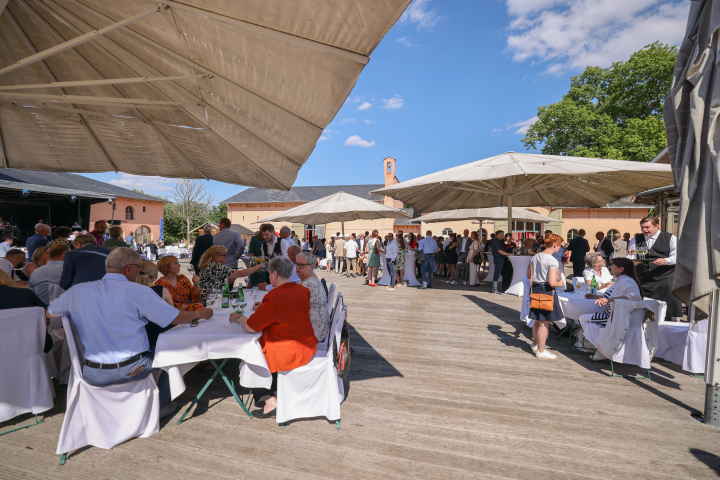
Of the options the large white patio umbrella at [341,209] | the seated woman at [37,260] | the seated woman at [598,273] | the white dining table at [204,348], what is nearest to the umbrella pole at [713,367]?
the seated woman at [598,273]

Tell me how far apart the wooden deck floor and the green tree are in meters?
21.9

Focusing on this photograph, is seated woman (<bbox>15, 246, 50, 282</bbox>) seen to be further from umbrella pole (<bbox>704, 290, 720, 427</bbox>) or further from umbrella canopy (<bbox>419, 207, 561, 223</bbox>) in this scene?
umbrella canopy (<bbox>419, 207, 561, 223</bbox>)

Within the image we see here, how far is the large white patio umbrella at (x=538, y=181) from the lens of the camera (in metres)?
6.45

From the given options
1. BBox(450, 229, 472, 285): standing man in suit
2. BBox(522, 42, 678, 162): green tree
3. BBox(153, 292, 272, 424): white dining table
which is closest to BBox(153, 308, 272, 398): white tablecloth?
BBox(153, 292, 272, 424): white dining table

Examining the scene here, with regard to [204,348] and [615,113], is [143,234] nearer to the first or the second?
[204,348]

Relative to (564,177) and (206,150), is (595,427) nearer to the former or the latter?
(206,150)

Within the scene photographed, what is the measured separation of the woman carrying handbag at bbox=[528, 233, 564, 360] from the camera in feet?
13.8

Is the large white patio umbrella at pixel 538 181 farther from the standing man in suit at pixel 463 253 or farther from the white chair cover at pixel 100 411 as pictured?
the white chair cover at pixel 100 411

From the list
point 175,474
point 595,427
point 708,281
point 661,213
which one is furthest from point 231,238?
point 661,213

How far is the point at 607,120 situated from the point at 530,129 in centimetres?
490

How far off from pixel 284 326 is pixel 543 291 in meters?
3.28

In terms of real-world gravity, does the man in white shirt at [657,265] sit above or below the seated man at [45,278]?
above

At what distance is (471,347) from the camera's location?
Answer: 481 centimetres

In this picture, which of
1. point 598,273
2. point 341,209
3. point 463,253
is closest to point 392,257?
point 341,209
